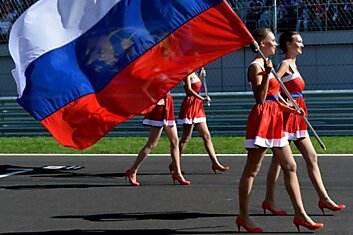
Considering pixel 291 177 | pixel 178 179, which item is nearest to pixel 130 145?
pixel 178 179

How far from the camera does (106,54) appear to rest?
697 centimetres

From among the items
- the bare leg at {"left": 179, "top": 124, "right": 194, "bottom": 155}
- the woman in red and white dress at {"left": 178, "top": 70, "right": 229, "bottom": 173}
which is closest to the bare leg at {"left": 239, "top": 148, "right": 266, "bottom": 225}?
the woman in red and white dress at {"left": 178, "top": 70, "right": 229, "bottom": 173}

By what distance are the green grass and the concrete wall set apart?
4.60m

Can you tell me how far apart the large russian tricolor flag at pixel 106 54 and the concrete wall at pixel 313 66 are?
13217 mm

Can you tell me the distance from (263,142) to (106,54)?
1610 millimetres

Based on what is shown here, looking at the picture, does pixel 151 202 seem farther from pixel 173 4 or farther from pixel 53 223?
pixel 173 4

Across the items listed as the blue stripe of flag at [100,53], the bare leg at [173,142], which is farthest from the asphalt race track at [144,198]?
A: the blue stripe of flag at [100,53]

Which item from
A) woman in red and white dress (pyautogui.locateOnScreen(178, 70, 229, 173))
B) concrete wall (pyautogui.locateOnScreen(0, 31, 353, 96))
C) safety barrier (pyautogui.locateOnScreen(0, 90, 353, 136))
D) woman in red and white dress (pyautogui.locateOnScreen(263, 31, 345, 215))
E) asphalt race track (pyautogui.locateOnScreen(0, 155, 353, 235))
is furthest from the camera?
concrete wall (pyautogui.locateOnScreen(0, 31, 353, 96))

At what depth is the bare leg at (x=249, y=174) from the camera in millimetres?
7082

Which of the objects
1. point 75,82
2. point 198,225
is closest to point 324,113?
point 198,225

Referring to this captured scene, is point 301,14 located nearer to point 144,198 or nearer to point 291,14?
point 291,14

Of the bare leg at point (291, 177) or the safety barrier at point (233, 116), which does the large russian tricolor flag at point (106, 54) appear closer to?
the bare leg at point (291, 177)

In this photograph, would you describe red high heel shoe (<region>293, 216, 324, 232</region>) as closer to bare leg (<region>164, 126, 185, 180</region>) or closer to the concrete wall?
bare leg (<region>164, 126, 185, 180</region>)

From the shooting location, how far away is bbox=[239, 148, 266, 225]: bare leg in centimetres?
708
